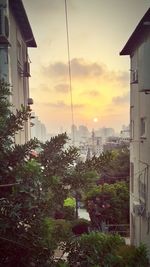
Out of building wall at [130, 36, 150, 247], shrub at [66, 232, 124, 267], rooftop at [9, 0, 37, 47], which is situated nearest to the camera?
shrub at [66, 232, 124, 267]

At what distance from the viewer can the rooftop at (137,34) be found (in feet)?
44.2

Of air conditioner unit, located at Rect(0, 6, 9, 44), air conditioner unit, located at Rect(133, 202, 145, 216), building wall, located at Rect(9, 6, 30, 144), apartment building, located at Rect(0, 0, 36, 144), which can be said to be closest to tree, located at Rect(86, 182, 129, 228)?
air conditioner unit, located at Rect(133, 202, 145, 216)

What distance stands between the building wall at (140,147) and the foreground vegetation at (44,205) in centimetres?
951

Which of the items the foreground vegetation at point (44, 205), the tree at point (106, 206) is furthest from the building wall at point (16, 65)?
the tree at point (106, 206)

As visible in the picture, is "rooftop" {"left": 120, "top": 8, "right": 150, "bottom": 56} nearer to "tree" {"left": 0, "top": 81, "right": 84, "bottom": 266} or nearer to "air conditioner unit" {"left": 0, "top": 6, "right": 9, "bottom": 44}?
"air conditioner unit" {"left": 0, "top": 6, "right": 9, "bottom": 44}

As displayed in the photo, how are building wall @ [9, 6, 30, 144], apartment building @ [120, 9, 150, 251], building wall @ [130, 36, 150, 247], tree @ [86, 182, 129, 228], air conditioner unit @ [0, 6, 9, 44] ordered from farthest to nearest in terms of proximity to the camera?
1. tree @ [86, 182, 129, 228]
2. building wall @ [130, 36, 150, 247]
3. apartment building @ [120, 9, 150, 251]
4. building wall @ [9, 6, 30, 144]
5. air conditioner unit @ [0, 6, 9, 44]

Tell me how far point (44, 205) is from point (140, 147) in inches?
574

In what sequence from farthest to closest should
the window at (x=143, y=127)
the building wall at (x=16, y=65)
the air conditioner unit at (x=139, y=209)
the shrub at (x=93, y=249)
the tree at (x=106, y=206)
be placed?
1. the tree at (x=106, y=206)
2. the window at (x=143, y=127)
3. the air conditioner unit at (x=139, y=209)
4. the building wall at (x=16, y=65)
5. the shrub at (x=93, y=249)

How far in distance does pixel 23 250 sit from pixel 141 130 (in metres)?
14.4

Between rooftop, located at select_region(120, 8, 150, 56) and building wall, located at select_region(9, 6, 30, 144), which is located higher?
rooftop, located at select_region(120, 8, 150, 56)

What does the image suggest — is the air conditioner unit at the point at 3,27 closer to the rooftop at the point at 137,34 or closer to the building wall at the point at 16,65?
the building wall at the point at 16,65

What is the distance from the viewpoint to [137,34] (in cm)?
1578

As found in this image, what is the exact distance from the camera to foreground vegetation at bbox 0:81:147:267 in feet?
6.76

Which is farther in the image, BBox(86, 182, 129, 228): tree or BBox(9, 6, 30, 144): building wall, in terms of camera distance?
BBox(86, 182, 129, 228): tree
